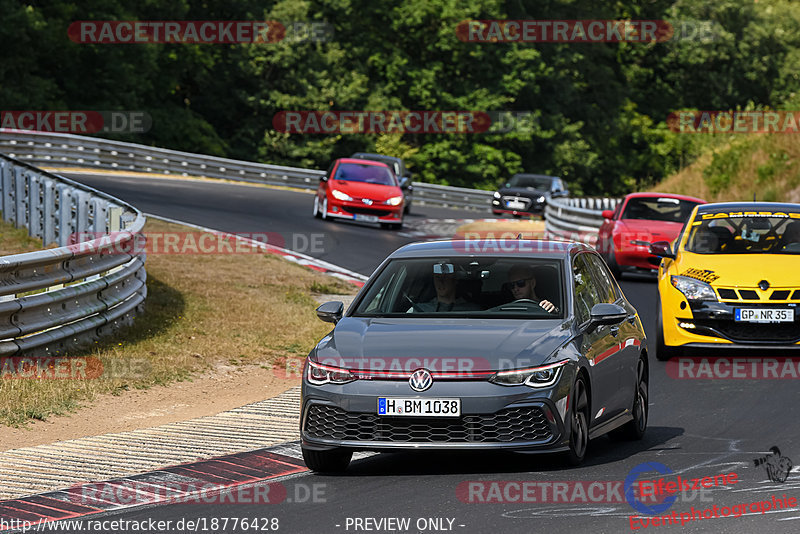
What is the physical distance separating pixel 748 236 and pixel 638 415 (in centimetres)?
637

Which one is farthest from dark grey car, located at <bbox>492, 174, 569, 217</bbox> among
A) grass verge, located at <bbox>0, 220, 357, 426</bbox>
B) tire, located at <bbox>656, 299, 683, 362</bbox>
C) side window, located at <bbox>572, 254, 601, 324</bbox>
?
side window, located at <bbox>572, 254, 601, 324</bbox>

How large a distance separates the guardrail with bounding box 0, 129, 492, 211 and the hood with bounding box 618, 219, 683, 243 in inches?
922

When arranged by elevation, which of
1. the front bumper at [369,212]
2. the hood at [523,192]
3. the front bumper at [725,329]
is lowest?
the hood at [523,192]

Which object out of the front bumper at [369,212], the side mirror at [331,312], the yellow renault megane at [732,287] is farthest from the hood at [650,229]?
the side mirror at [331,312]

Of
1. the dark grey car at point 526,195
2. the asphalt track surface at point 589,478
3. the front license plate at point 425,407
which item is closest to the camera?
the asphalt track surface at point 589,478

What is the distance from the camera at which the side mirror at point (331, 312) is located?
9430 millimetres

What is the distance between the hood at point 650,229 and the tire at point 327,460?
15.6 metres

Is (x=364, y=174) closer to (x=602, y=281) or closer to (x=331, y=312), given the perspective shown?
(x=602, y=281)

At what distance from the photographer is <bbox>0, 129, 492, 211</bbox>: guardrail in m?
43.2

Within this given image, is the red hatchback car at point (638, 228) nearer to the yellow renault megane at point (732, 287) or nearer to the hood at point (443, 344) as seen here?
the yellow renault megane at point (732, 287)

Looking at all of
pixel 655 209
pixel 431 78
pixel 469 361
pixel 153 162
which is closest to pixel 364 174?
pixel 655 209

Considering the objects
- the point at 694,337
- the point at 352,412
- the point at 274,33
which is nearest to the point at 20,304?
the point at 352,412

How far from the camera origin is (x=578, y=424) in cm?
884

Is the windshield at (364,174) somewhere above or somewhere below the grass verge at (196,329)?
above
